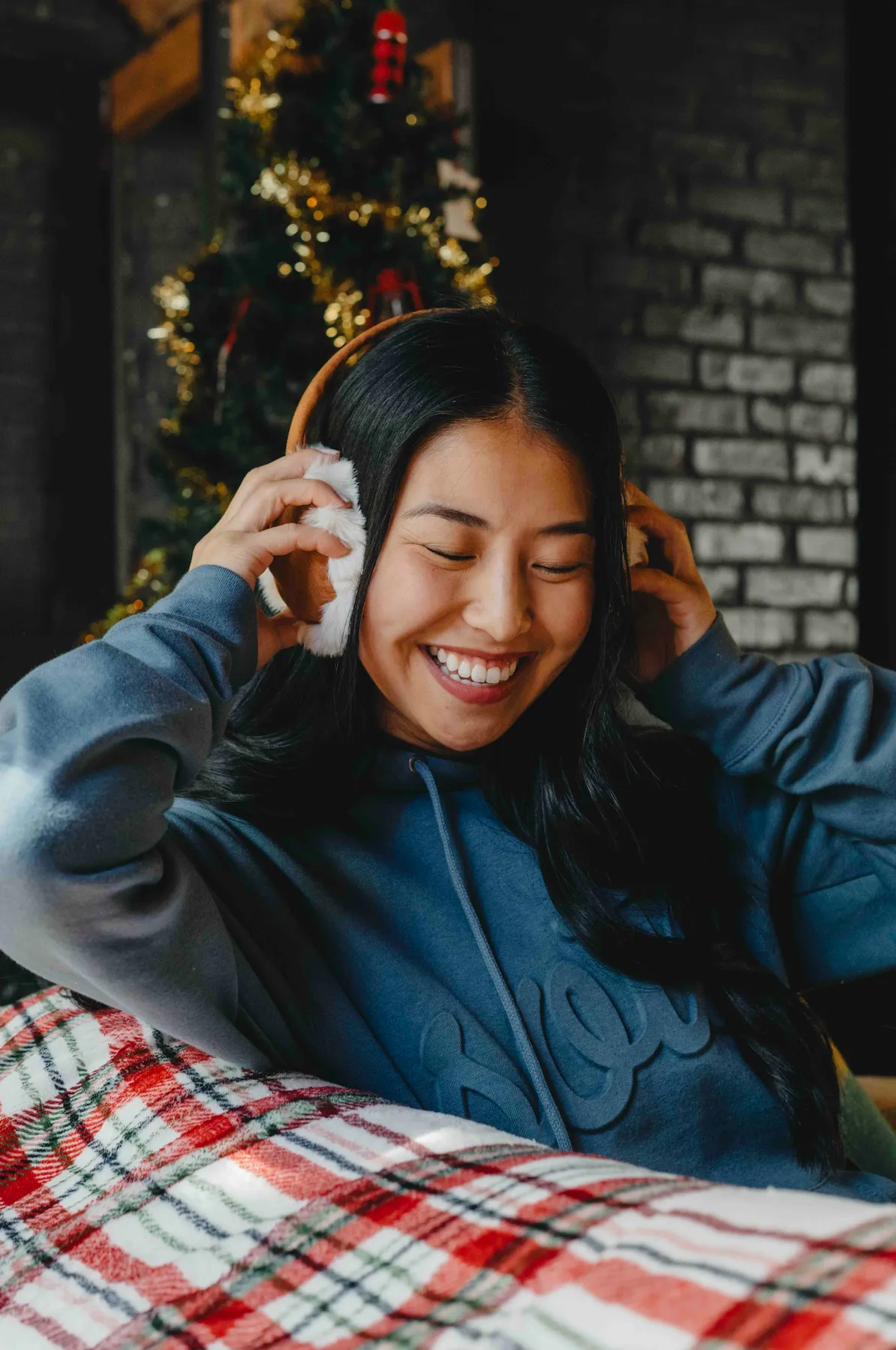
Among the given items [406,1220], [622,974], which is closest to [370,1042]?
[622,974]

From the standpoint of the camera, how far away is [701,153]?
3.81m

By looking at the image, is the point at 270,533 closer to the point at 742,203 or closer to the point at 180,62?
the point at 180,62

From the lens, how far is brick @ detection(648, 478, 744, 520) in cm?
366

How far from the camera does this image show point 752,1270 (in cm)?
65

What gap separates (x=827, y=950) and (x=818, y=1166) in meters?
0.30

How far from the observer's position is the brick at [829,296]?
386cm

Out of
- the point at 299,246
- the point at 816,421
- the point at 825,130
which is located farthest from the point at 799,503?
the point at 299,246

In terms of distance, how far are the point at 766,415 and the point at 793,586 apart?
0.51 meters

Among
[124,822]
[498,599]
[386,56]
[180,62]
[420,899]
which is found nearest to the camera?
[124,822]

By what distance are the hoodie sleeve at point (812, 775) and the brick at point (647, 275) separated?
2.36 m

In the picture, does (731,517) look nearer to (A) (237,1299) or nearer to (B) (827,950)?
(B) (827,950)

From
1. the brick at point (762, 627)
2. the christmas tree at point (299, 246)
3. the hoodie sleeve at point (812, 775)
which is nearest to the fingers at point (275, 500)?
the hoodie sleeve at point (812, 775)

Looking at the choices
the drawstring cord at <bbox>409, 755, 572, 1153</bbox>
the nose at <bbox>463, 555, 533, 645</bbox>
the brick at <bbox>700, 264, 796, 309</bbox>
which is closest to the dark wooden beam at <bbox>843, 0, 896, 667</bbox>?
the brick at <bbox>700, 264, 796, 309</bbox>

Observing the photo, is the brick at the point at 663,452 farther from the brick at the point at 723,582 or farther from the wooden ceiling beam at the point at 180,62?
the wooden ceiling beam at the point at 180,62
